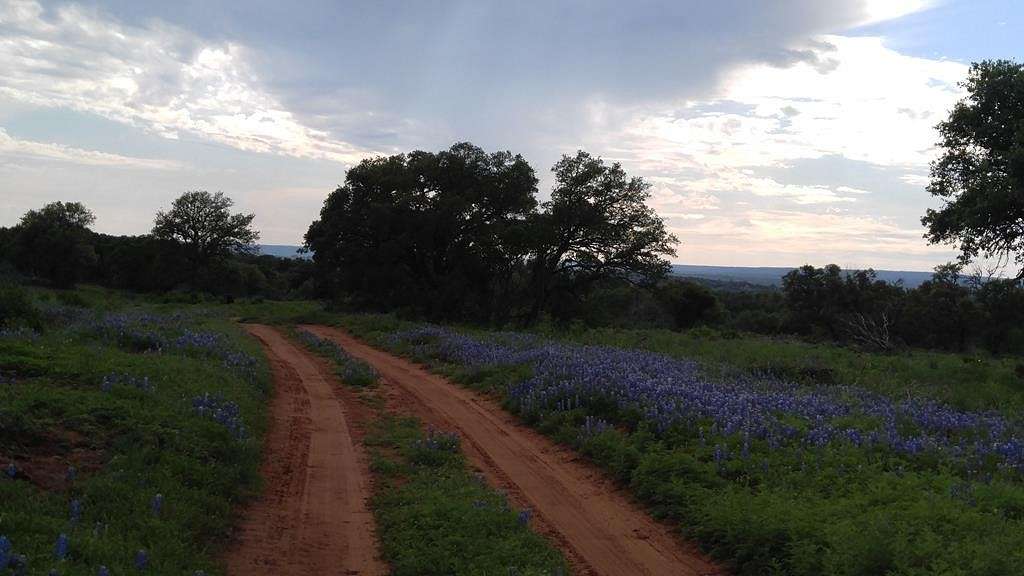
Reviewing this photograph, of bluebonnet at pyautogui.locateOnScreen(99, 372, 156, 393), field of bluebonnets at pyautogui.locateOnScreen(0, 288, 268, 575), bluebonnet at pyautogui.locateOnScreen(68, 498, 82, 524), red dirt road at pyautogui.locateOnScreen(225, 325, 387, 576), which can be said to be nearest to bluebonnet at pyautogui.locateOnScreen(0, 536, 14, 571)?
field of bluebonnets at pyautogui.locateOnScreen(0, 288, 268, 575)

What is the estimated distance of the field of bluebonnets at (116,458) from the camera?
16.9ft

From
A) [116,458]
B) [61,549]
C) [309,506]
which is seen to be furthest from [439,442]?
[61,549]

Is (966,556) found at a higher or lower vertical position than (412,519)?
higher

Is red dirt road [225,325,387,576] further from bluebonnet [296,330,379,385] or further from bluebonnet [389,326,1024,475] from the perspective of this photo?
bluebonnet [389,326,1024,475]

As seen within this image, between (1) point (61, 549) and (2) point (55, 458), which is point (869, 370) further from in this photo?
(1) point (61, 549)

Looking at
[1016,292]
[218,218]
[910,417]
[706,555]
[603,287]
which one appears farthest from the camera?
[218,218]

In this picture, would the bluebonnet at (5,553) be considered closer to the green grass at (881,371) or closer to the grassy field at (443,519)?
the grassy field at (443,519)

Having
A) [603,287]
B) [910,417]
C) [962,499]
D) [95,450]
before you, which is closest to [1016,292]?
[603,287]

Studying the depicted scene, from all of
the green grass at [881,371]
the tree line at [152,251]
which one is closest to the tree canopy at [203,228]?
the tree line at [152,251]

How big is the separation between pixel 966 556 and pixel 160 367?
11.3m

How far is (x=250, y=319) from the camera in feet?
127

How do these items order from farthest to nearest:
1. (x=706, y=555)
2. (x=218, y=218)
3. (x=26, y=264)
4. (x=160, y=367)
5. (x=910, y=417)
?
(x=218, y=218) < (x=26, y=264) < (x=160, y=367) < (x=910, y=417) < (x=706, y=555)

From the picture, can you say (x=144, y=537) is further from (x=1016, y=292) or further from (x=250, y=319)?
(x=1016, y=292)

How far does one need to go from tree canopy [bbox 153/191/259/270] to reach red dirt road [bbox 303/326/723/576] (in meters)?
61.5
